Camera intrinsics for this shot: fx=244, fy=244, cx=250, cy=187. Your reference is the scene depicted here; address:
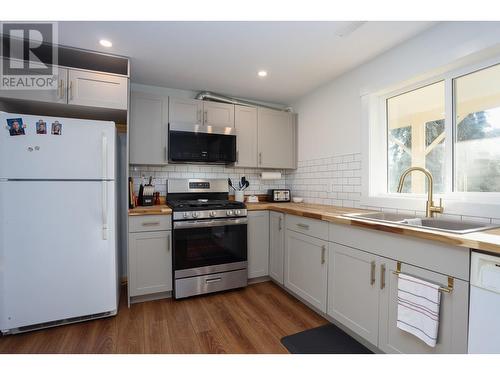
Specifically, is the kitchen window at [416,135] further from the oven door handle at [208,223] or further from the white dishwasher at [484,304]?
the oven door handle at [208,223]

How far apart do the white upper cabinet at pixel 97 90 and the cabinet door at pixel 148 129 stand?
1.16ft

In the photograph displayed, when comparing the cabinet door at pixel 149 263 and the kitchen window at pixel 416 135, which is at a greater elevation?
the kitchen window at pixel 416 135

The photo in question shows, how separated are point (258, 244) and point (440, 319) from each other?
174 centimetres

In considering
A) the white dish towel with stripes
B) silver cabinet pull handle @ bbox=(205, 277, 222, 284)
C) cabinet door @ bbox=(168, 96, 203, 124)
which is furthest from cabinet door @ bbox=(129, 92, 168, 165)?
the white dish towel with stripes

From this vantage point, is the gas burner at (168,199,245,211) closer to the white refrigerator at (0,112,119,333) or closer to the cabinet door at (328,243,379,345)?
the white refrigerator at (0,112,119,333)

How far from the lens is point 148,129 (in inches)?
101

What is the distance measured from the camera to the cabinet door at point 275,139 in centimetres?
312

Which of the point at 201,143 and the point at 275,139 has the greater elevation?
the point at 275,139

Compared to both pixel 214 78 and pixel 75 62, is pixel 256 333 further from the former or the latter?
pixel 75 62

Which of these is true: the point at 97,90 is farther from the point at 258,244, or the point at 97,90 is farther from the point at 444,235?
the point at 444,235

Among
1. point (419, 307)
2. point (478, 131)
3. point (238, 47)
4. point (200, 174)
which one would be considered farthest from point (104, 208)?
point (478, 131)

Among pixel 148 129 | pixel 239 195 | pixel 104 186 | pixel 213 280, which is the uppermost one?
pixel 148 129

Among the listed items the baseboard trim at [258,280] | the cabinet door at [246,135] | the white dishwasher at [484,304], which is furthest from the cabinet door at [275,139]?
the white dishwasher at [484,304]

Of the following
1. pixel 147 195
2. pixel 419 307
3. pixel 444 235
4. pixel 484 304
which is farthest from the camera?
pixel 147 195
